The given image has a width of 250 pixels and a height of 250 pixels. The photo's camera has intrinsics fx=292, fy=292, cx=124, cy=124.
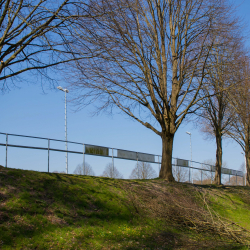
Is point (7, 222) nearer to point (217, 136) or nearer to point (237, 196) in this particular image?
point (237, 196)

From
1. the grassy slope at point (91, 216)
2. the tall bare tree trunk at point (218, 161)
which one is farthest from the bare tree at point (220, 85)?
the grassy slope at point (91, 216)

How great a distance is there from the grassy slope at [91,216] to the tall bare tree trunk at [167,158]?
238cm

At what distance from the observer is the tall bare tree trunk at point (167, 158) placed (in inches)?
571

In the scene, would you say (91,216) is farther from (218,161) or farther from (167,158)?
(218,161)

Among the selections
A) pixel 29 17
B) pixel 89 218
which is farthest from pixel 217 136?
pixel 29 17

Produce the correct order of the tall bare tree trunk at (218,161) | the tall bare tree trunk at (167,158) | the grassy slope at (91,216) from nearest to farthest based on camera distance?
the grassy slope at (91,216)
the tall bare tree trunk at (167,158)
the tall bare tree trunk at (218,161)

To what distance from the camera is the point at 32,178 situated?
366 inches

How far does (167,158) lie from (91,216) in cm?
679

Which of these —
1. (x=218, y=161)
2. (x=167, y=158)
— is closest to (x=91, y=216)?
(x=167, y=158)

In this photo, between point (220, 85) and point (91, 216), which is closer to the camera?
point (91, 216)

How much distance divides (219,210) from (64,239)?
8546 mm

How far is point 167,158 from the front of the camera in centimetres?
1455

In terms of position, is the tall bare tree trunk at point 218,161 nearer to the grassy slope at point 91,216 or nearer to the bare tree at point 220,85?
the bare tree at point 220,85

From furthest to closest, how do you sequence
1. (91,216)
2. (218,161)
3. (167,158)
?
(218,161) → (167,158) → (91,216)
